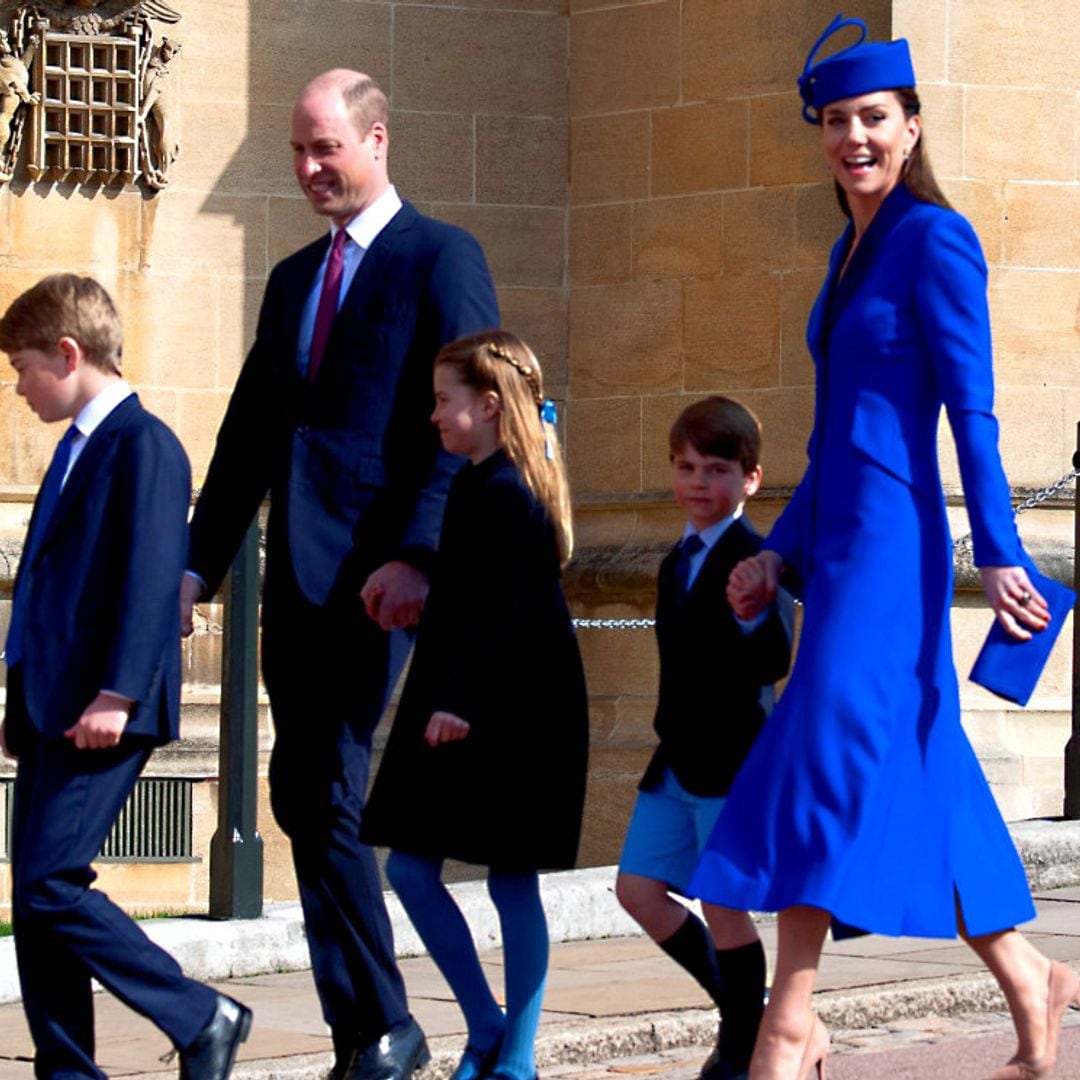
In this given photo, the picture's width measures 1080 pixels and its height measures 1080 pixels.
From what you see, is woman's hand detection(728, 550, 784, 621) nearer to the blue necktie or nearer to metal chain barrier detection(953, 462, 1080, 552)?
the blue necktie

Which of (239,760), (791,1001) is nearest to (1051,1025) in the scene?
(791,1001)

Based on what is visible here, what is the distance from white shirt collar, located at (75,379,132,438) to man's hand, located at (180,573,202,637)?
341 mm

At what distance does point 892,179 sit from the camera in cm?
466

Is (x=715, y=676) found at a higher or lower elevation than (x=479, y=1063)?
higher

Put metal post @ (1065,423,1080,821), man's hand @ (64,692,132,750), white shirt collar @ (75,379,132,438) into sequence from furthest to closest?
metal post @ (1065,423,1080,821) < white shirt collar @ (75,379,132,438) < man's hand @ (64,692,132,750)

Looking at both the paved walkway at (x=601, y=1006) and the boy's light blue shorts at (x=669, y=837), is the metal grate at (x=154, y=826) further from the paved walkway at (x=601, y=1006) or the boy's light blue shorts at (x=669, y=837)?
the boy's light blue shorts at (x=669, y=837)

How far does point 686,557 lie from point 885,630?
0.85 m

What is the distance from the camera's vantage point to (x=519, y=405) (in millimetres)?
5062

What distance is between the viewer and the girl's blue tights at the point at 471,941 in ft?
16.4

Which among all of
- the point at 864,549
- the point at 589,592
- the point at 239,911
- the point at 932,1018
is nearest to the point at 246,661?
the point at 239,911

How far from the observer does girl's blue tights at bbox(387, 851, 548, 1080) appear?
5.00 meters

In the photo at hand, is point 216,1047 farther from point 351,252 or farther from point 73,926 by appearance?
point 351,252

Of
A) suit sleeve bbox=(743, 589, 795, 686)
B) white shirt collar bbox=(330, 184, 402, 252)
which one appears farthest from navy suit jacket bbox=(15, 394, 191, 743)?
suit sleeve bbox=(743, 589, 795, 686)

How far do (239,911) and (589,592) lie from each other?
12.6ft
